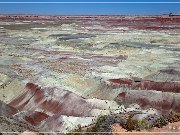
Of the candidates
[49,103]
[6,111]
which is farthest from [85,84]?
[6,111]

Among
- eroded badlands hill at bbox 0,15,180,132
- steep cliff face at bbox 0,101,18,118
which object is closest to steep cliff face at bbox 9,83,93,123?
eroded badlands hill at bbox 0,15,180,132

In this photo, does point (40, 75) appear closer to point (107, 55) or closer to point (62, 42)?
point (107, 55)

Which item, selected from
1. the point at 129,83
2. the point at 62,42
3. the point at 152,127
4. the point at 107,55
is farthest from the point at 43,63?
the point at 152,127

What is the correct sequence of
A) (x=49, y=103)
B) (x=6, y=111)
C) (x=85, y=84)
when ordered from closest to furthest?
(x=6, y=111)
(x=49, y=103)
(x=85, y=84)

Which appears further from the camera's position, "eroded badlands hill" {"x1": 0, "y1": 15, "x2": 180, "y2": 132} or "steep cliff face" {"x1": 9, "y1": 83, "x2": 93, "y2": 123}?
"steep cliff face" {"x1": 9, "y1": 83, "x2": 93, "y2": 123}

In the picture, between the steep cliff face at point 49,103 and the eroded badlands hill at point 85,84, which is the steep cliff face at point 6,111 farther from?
the steep cliff face at point 49,103

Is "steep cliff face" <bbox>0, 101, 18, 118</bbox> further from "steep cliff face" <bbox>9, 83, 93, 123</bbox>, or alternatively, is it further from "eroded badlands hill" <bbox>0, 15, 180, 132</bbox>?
"steep cliff face" <bbox>9, 83, 93, 123</bbox>

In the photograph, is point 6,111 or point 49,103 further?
point 49,103

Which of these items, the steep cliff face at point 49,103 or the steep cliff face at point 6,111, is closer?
the steep cliff face at point 6,111

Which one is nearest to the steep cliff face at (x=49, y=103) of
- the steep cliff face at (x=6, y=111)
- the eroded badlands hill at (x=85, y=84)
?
the eroded badlands hill at (x=85, y=84)

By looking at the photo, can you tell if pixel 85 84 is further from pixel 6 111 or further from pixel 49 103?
pixel 6 111

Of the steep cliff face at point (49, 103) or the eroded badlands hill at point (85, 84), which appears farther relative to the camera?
the steep cliff face at point (49, 103)
